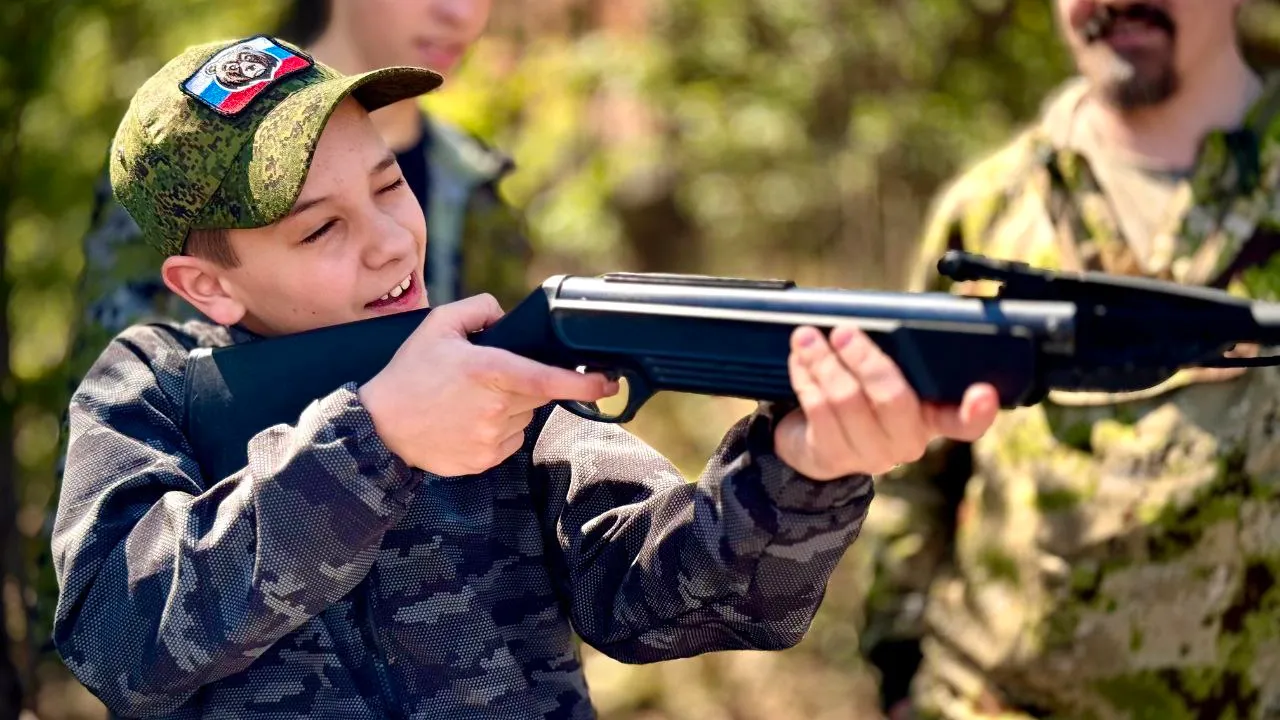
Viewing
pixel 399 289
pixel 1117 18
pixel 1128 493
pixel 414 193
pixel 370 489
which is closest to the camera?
pixel 370 489

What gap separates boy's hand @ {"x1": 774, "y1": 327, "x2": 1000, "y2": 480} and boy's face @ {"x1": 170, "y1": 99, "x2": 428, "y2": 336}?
64cm

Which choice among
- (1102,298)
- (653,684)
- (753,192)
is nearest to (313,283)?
(1102,298)

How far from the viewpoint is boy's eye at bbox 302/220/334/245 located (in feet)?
6.46

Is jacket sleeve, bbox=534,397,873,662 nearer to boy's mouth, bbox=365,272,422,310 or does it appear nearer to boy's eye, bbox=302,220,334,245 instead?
boy's mouth, bbox=365,272,422,310

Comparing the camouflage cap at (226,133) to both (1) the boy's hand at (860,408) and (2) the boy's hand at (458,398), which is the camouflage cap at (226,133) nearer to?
(2) the boy's hand at (458,398)

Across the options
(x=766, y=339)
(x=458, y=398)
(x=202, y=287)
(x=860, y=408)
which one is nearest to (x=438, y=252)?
(x=202, y=287)

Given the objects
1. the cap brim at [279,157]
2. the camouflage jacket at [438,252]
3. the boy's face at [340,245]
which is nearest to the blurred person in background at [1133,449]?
the camouflage jacket at [438,252]

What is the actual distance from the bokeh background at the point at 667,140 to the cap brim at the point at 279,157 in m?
2.70

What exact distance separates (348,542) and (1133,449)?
1.79 meters

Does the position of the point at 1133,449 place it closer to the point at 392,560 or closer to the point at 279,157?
the point at 392,560

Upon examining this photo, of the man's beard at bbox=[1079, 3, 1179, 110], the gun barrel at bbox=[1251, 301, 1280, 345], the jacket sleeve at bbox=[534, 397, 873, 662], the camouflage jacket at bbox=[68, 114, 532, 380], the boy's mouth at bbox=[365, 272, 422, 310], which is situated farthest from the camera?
the man's beard at bbox=[1079, 3, 1179, 110]

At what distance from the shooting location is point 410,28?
3061 millimetres

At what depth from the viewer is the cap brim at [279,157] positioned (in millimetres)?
1891

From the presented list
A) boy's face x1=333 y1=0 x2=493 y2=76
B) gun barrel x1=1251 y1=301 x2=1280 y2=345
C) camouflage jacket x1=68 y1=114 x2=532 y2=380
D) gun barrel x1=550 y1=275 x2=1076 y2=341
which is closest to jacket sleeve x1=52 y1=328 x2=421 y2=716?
gun barrel x1=550 y1=275 x2=1076 y2=341
